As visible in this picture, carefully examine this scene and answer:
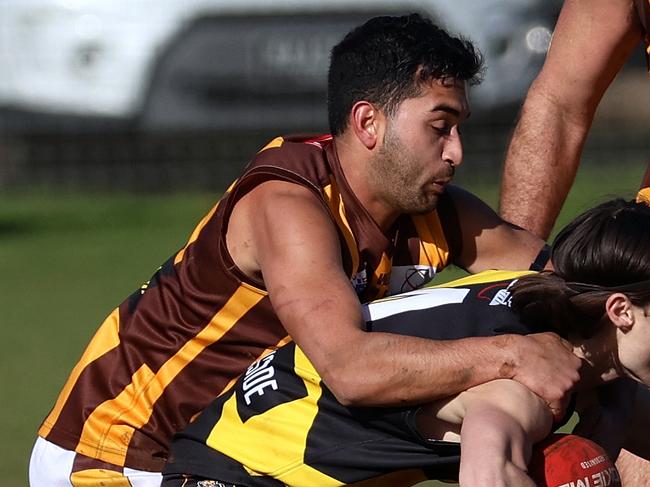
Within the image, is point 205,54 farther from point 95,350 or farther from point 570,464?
point 570,464

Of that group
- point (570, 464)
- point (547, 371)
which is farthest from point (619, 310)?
point (570, 464)

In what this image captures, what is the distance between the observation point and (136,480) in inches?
181

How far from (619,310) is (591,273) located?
0.13m

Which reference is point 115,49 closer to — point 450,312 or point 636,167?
point 636,167

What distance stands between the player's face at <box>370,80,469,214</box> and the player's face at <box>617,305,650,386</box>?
732 mm

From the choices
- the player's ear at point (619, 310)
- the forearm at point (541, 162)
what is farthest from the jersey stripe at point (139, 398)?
the forearm at point (541, 162)

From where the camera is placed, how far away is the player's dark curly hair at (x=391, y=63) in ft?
14.8

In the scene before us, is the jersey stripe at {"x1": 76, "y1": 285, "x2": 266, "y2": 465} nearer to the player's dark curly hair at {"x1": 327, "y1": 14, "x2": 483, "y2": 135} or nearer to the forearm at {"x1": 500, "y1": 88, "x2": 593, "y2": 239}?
the player's dark curly hair at {"x1": 327, "y1": 14, "x2": 483, "y2": 135}

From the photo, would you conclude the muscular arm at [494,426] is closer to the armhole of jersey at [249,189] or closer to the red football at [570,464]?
the red football at [570,464]

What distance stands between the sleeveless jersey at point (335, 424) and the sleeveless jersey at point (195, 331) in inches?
7.8

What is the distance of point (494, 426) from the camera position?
3.79 metres

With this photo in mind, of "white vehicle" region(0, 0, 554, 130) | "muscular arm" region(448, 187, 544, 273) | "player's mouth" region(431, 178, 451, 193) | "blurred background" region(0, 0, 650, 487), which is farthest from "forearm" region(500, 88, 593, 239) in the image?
"white vehicle" region(0, 0, 554, 130)

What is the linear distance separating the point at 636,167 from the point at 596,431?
40.8 ft

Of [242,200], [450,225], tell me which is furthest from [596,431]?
[242,200]
